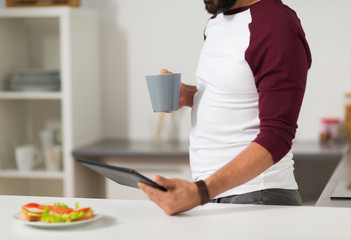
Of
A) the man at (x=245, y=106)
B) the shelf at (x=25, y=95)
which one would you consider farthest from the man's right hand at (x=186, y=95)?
the shelf at (x=25, y=95)

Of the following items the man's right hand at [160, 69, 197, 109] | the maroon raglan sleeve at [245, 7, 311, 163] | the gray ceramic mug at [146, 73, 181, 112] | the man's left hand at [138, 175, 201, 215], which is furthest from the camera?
the man's right hand at [160, 69, 197, 109]

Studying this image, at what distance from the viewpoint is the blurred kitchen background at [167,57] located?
3.09 meters

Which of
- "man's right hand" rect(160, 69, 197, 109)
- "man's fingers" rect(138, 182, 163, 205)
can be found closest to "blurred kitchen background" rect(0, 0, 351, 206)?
"man's right hand" rect(160, 69, 197, 109)

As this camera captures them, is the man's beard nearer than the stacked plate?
Yes

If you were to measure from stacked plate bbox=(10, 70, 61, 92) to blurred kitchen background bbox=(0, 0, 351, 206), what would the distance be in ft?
1.03

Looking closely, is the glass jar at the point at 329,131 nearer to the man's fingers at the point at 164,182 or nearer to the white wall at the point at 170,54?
the white wall at the point at 170,54

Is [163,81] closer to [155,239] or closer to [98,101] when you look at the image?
[155,239]

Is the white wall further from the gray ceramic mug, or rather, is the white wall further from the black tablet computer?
the black tablet computer

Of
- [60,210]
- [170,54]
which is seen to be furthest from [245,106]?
[170,54]

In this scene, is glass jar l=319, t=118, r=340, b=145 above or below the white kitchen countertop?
A: below

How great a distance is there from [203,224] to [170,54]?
7.31ft

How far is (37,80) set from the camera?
3.13 m

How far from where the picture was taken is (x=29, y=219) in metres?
1.13

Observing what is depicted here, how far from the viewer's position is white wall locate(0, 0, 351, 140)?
3.08 metres
